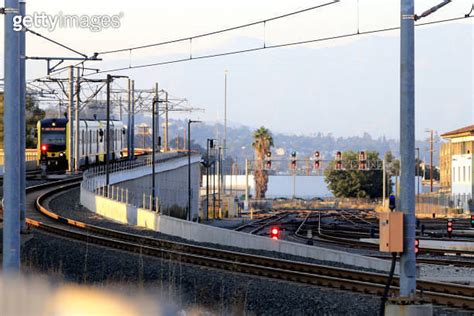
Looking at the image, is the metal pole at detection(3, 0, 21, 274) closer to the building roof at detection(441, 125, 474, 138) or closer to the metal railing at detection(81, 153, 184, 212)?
the metal railing at detection(81, 153, 184, 212)

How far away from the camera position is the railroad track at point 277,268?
2137cm

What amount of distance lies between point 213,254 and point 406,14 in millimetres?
17159

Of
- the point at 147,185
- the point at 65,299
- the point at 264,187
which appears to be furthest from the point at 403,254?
the point at 264,187

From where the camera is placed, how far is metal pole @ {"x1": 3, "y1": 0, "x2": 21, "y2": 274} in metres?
15.4

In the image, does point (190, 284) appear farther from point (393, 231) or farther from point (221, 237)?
point (221, 237)

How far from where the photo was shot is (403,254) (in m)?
13.9

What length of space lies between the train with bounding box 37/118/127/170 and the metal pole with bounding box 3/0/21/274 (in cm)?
5658

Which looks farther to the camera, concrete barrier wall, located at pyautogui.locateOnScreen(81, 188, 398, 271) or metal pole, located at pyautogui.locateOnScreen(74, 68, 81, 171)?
metal pole, located at pyautogui.locateOnScreen(74, 68, 81, 171)

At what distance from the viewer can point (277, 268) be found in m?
26.2

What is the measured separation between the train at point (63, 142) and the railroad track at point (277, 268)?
3614cm

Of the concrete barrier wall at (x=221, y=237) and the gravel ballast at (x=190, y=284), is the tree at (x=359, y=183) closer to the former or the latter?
the concrete barrier wall at (x=221, y=237)

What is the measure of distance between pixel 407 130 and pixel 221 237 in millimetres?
Answer: 23340

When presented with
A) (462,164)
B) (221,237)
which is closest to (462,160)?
(462,164)

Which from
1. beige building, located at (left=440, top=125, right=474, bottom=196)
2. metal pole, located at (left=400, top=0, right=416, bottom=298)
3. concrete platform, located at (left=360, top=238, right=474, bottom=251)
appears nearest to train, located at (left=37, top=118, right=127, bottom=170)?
concrete platform, located at (left=360, top=238, right=474, bottom=251)
